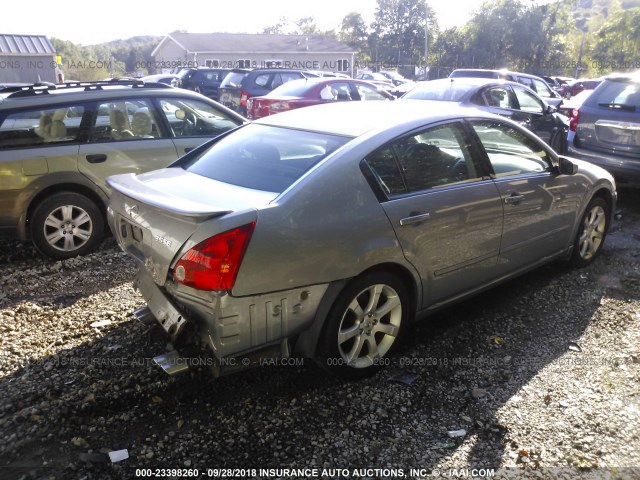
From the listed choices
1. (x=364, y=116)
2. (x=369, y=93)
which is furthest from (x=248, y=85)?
(x=364, y=116)

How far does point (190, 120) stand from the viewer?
20.5 ft

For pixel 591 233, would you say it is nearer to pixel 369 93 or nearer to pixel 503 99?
pixel 503 99

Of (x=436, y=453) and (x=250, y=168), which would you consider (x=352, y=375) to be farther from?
(x=250, y=168)

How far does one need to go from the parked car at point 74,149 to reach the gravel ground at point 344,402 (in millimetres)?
1123

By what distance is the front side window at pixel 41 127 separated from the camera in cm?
514

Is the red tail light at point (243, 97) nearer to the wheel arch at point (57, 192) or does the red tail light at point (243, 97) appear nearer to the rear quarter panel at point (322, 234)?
the wheel arch at point (57, 192)

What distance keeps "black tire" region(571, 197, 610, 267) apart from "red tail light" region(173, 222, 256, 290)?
3.55 m

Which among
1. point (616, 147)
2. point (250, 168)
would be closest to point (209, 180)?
point (250, 168)

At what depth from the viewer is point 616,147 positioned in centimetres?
712

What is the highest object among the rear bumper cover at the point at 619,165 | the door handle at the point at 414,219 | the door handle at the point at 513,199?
the door handle at the point at 414,219

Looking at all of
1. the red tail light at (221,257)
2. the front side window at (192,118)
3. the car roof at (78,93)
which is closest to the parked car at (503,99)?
the front side window at (192,118)

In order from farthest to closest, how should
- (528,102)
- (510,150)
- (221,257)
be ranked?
(528,102)
(510,150)
(221,257)

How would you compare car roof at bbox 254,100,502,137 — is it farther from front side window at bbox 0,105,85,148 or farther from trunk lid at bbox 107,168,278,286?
front side window at bbox 0,105,85,148

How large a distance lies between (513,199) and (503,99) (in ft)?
19.6
